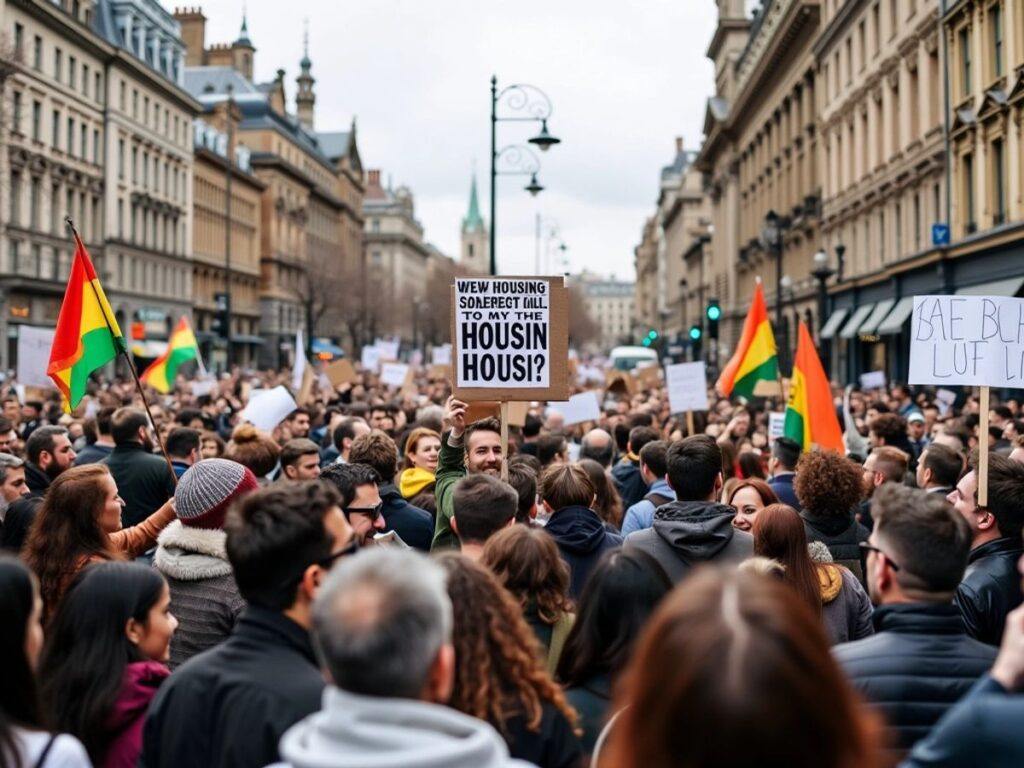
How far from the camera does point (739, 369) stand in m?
15.1

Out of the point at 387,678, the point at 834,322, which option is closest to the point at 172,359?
the point at 387,678

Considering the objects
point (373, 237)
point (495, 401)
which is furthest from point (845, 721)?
point (373, 237)

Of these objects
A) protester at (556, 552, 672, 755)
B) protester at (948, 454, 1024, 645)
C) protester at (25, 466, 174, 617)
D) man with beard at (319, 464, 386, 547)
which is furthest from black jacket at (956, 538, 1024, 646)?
protester at (25, 466, 174, 617)

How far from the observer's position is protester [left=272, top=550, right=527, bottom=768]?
92.9 inches

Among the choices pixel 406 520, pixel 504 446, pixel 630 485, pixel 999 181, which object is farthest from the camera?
pixel 999 181

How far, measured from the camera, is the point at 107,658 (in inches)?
152

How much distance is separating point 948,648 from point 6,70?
108 ft

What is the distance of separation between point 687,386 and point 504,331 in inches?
260

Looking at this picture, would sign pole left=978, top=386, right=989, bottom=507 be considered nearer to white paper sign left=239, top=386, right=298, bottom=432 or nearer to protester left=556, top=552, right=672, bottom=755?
protester left=556, top=552, right=672, bottom=755

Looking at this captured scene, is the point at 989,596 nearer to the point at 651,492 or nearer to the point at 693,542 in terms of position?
the point at 693,542

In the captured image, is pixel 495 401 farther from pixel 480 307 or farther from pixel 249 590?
pixel 249 590

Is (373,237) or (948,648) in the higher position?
(373,237)

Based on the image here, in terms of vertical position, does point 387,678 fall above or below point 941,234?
below

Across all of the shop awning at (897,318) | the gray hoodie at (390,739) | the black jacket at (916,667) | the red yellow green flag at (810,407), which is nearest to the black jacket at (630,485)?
the red yellow green flag at (810,407)
